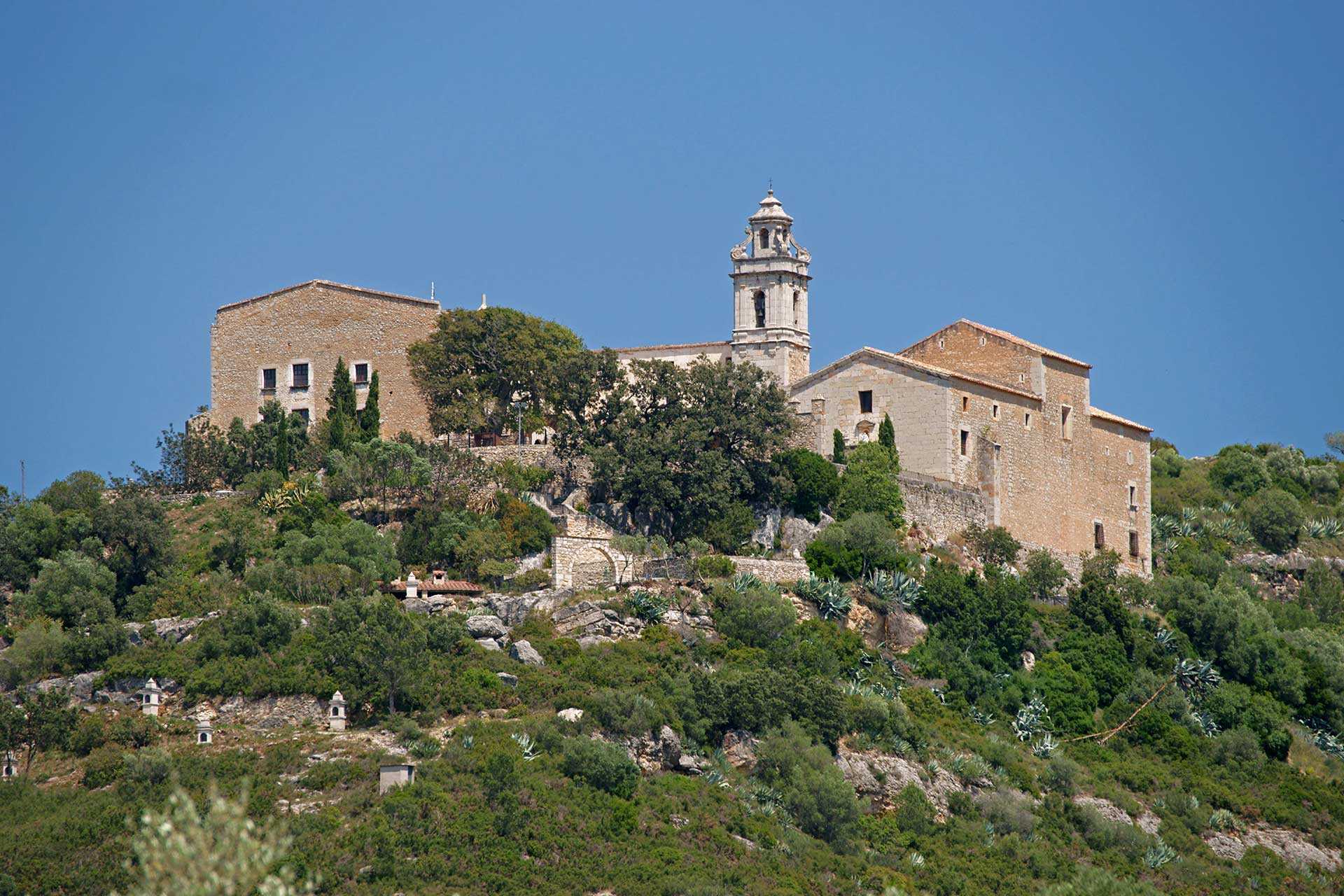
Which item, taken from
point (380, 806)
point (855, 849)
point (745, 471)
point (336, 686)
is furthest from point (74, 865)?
point (745, 471)

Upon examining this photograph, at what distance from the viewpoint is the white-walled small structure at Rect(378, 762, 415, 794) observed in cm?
4344

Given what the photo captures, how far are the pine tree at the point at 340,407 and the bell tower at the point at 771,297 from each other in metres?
12.4

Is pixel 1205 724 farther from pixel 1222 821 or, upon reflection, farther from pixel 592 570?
pixel 592 570

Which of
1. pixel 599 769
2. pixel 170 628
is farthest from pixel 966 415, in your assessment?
pixel 170 628

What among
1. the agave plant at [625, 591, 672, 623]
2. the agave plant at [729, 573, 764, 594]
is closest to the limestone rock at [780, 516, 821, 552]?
the agave plant at [729, 573, 764, 594]

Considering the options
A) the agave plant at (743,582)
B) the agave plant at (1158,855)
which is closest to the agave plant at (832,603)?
the agave plant at (743,582)

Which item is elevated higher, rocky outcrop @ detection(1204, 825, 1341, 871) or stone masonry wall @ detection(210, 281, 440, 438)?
stone masonry wall @ detection(210, 281, 440, 438)

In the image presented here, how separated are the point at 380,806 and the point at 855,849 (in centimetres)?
1075

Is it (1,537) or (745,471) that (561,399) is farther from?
(1,537)

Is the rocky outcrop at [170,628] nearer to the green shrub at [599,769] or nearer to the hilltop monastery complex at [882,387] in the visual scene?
the green shrub at [599,769]

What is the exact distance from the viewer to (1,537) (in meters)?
56.3

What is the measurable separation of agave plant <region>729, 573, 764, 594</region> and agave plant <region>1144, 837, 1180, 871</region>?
11769 millimetres

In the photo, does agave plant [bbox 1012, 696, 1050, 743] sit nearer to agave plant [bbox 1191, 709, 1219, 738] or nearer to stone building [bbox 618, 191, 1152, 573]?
agave plant [bbox 1191, 709, 1219, 738]

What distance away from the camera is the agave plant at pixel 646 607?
52750mm
